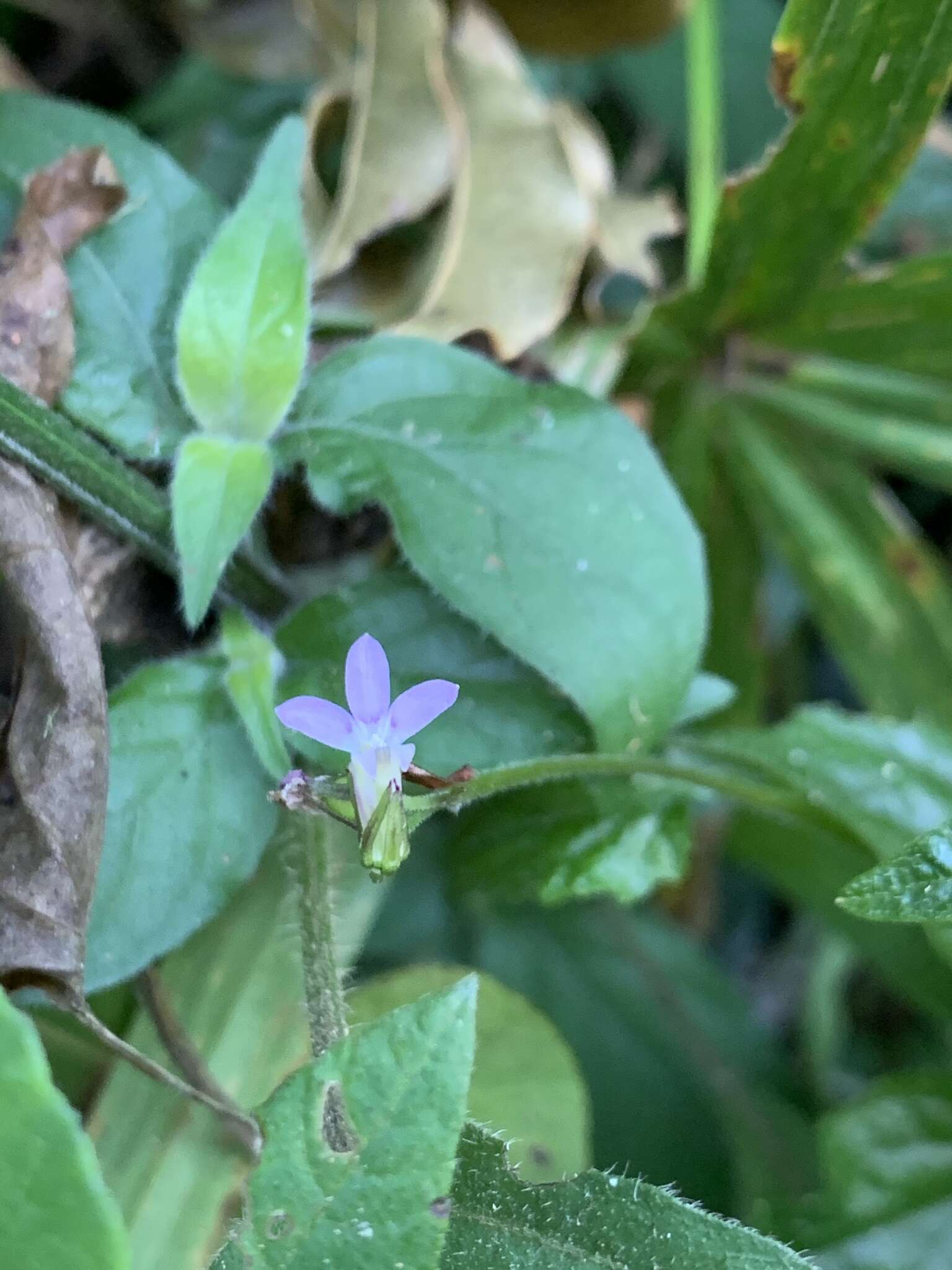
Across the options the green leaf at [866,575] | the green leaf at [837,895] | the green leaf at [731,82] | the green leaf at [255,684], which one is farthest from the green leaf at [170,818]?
the green leaf at [731,82]

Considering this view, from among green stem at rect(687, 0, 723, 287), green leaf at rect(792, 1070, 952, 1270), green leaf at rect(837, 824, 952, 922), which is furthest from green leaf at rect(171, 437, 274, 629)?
green leaf at rect(792, 1070, 952, 1270)

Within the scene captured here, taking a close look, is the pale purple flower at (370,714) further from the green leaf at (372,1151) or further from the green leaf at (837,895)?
the green leaf at (837,895)

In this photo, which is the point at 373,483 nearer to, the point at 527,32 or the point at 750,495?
the point at 750,495

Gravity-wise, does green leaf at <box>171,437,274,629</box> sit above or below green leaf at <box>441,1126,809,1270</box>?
above

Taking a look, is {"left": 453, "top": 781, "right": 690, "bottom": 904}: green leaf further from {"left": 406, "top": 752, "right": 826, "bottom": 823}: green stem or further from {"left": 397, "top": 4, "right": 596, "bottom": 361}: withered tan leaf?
{"left": 397, "top": 4, "right": 596, "bottom": 361}: withered tan leaf

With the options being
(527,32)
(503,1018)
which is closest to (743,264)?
(527,32)

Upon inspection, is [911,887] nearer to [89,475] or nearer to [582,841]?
[582,841]

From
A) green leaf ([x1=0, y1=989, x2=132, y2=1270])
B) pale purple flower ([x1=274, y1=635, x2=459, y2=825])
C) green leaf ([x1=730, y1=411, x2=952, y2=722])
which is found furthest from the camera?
green leaf ([x1=730, y1=411, x2=952, y2=722])

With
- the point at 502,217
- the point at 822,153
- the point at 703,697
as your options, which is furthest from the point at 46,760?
the point at 822,153

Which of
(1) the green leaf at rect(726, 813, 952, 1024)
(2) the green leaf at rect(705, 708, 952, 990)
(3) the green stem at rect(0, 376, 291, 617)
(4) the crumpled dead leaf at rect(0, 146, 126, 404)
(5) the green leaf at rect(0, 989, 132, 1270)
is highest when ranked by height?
(4) the crumpled dead leaf at rect(0, 146, 126, 404)
